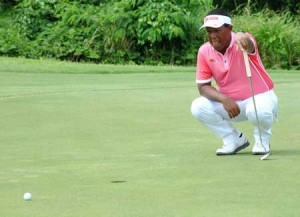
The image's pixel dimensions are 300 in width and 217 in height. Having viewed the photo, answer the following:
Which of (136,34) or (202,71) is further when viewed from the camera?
(136,34)

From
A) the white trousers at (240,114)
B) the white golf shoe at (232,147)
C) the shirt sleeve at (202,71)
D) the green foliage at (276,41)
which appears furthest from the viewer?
the green foliage at (276,41)

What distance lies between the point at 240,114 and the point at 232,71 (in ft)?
1.28

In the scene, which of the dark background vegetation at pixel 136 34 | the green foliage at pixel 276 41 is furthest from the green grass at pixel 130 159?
the dark background vegetation at pixel 136 34

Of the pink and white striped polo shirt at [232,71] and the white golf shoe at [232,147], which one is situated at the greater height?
the pink and white striped polo shirt at [232,71]

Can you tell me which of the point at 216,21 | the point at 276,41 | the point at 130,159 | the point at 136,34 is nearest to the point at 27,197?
the point at 130,159

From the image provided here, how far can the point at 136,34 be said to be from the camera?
2153 cm

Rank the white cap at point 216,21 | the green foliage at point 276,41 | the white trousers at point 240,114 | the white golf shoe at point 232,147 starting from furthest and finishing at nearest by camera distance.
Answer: the green foliage at point 276,41 < the white golf shoe at point 232,147 < the white trousers at point 240,114 < the white cap at point 216,21

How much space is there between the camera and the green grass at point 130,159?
6.14 m

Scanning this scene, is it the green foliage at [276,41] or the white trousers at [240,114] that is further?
the green foliage at [276,41]

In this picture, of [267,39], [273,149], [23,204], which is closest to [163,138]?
[273,149]

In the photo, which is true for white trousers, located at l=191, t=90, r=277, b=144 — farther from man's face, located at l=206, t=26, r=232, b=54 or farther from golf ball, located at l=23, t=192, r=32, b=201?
golf ball, located at l=23, t=192, r=32, b=201

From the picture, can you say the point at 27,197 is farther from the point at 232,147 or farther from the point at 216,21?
the point at 232,147

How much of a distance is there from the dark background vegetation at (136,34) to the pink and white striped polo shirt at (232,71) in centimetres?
1196

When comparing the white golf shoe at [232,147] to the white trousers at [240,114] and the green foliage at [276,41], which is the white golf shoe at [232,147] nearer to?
the white trousers at [240,114]
